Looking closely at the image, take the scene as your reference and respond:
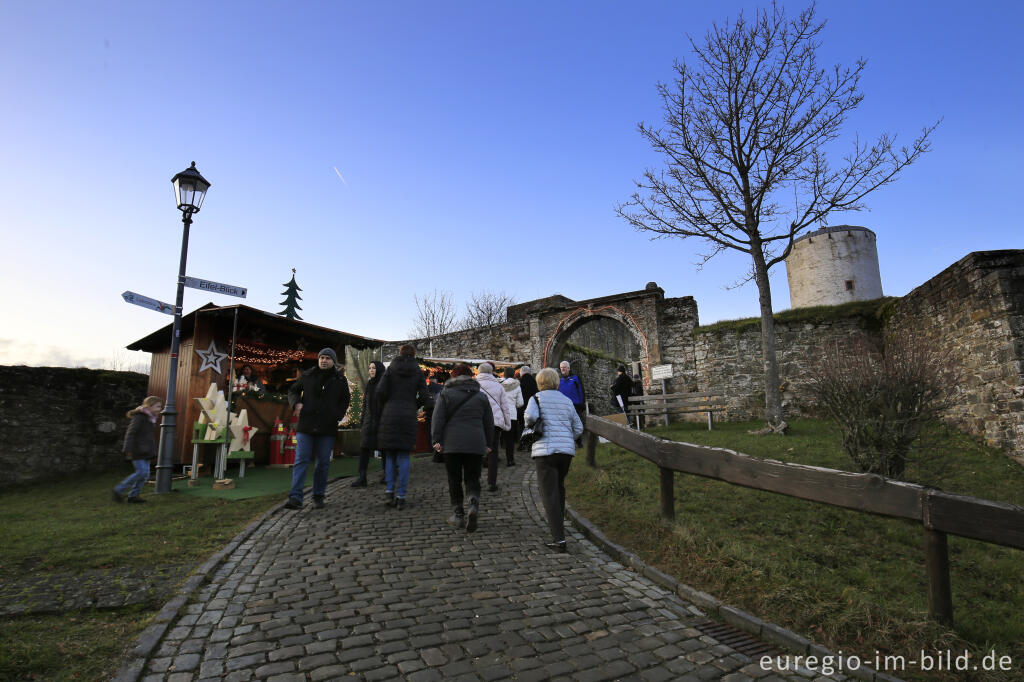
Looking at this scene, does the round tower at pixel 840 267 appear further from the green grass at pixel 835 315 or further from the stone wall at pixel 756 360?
the stone wall at pixel 756 360

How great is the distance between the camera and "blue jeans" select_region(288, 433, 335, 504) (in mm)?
6324

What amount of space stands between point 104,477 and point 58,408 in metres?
1.71

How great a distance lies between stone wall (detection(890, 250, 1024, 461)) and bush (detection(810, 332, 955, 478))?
220cm

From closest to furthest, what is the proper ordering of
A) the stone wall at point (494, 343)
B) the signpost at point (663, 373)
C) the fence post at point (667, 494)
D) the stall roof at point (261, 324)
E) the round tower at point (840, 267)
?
the fence post at point (667, 494), the stall roof at point (261, 324), the signpost at point (663, 373), the stone wall at point (494, 343), the round tower at point (840, 267)

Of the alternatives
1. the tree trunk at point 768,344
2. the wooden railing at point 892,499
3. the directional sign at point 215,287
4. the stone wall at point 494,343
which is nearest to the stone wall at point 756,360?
the tree trunk at point 768,344

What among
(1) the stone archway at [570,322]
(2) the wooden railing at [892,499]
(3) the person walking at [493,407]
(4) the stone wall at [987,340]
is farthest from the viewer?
(1) the stone archway at [570,322]

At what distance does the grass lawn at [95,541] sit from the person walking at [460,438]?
88.1 inches

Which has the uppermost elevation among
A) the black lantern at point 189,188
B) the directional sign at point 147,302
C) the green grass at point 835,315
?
the black lantern at point 189,188

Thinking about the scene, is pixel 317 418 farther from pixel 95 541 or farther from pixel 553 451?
pixel 553 451

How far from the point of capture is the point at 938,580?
10.8 ft

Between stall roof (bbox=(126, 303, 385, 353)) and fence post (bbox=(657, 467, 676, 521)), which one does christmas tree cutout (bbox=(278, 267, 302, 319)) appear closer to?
stall roof (bbox=(126, 303, 385, 353))

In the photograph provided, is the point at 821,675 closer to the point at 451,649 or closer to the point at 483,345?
the point at 451,649

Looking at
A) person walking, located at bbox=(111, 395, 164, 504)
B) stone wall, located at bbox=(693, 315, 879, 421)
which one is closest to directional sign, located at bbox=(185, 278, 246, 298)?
person walking, located at bbox=(111, 395, 164, 504)

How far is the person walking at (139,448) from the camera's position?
285 inches
